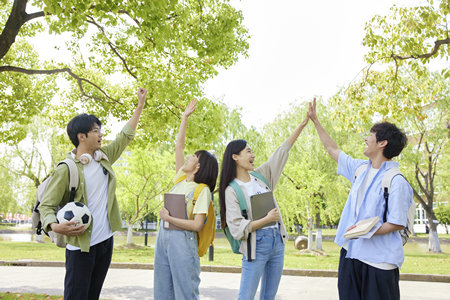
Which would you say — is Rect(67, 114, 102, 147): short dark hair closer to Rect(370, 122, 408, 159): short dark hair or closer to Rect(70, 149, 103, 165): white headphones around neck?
Rect(70, 149, 103, 165): white headphones around neck

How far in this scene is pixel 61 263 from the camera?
13.1m

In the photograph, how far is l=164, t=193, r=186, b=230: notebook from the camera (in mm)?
3605

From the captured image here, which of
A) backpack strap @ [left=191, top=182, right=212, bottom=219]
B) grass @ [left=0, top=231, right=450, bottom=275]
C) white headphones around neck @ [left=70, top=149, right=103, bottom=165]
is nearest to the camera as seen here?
white headphones around neck @ [left=70, top=149, right=103, bottom=165]

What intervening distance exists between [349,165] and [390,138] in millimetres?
481

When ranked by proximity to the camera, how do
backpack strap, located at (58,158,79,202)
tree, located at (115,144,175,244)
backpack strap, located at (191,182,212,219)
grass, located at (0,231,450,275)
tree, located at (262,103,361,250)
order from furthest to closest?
tree, located at (115,144,175,244) < tree, located at (262,103,361,250) < grass, located at (0,231,450,275) < backpack strap, located at (191,182,212,219) < backpack strap, located at (58,158,79,202)

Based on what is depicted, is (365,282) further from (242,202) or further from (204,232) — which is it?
(204,232)

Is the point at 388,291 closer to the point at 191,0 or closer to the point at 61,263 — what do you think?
the point at 191,0

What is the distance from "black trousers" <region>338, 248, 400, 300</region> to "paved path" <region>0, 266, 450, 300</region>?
5.06 meters

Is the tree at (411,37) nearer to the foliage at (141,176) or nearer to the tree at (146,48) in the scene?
the tree at (146,48)

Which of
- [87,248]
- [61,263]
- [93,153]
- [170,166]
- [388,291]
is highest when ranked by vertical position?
[170,166]

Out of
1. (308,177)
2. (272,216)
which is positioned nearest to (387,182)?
(272,216)

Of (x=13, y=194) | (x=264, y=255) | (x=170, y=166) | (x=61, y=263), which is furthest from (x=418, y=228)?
(x=264, y=255)

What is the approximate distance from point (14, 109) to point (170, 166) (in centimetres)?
1176

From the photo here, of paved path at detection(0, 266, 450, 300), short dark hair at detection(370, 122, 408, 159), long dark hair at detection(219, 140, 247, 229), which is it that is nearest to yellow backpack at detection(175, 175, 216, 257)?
long dark hair at detection(219, 140, 247, 229)
